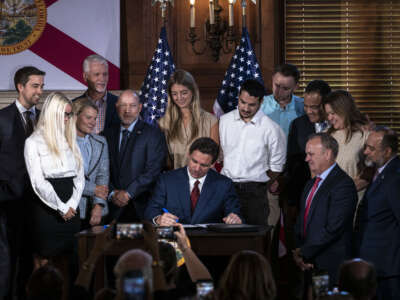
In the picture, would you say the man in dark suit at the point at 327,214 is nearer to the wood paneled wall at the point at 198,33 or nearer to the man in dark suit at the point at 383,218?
the man in dark suit at the point at 383,218

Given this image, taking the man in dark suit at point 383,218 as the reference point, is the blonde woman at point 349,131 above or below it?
above

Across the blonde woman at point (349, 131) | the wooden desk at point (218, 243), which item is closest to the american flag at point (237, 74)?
the blonde woman at point (349, 131)

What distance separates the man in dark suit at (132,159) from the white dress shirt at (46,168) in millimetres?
511

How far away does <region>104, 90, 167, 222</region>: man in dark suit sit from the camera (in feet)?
16.3

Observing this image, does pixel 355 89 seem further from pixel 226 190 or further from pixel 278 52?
pixel 226 190

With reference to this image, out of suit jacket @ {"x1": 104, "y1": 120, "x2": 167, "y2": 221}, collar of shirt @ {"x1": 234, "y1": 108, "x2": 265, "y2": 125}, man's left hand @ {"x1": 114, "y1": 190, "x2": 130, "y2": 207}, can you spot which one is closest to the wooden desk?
man's left hand @ {"x1": 114, "y1": 190, "x2": 130, "y2": 207}

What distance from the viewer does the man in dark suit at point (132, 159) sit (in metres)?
4.97

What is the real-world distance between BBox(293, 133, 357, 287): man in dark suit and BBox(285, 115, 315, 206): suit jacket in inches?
42.3

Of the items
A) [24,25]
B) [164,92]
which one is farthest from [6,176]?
[24,25]

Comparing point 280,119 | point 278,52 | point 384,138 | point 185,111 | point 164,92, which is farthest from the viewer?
point 278,52

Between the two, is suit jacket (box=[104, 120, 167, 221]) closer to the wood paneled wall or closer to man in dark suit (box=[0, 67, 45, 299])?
man in dark suit (box=[0, 67, 45, 299])

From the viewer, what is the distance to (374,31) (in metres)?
6.75

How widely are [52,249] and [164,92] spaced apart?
2221mm

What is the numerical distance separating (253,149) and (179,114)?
0.67m
